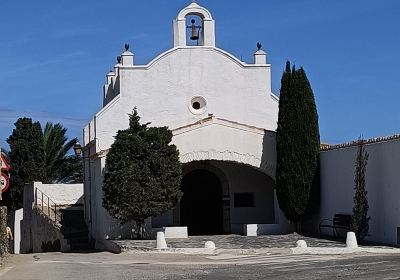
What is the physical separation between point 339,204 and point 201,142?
5981mm

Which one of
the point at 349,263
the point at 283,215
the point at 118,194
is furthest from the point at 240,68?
the point at 349,263

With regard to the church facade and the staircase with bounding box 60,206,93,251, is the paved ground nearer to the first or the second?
the church facade

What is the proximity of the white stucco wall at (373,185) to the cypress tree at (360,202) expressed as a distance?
0.21 metres

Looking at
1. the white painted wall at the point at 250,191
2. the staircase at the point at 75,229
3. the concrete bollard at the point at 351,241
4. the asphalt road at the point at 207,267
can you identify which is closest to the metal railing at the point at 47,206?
the staircase at the point at 75,229

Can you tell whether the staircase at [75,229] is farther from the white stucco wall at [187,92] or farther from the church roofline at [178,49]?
the church roofline at [178,49]

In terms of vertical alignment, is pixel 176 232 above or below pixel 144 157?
below

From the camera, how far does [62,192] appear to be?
39875 mm

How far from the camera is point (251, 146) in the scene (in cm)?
2902

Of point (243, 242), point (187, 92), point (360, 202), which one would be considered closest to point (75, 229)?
point (187, 92)

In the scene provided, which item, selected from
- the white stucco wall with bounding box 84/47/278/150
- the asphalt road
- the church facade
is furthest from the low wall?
the asphalt road

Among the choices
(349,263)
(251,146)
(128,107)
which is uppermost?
(128,107)

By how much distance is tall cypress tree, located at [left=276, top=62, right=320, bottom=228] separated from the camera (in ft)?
91.4

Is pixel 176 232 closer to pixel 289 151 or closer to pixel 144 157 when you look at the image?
pixel 144 157

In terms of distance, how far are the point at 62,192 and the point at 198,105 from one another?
11703mm
